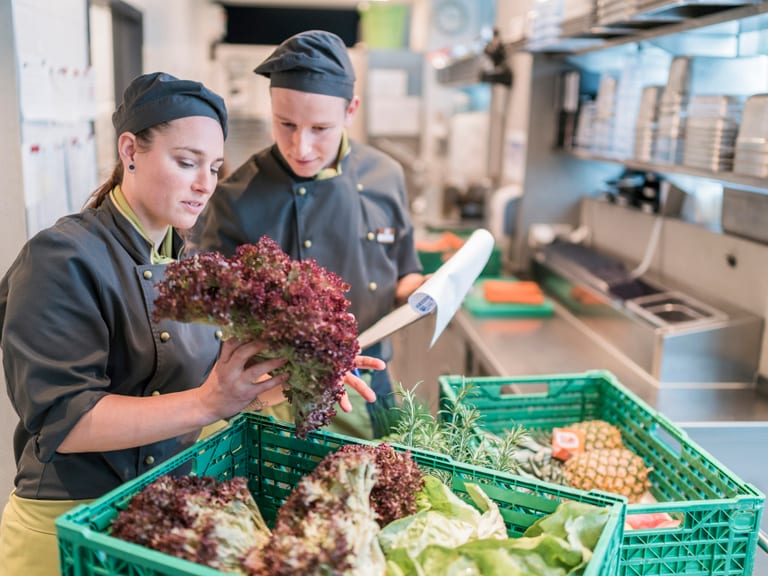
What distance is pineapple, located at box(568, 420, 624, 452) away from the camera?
1856mm

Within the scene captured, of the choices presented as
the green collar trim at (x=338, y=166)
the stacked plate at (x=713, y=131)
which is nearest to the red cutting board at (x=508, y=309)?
the stacked plate at (x=713, y=131)

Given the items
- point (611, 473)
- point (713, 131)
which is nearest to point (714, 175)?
point (713, 131)

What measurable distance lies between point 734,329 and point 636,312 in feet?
1.25

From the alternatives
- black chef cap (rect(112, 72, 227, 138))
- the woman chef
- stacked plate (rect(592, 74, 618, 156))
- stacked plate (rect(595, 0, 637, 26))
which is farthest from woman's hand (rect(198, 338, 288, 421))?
stacked plate (rect(592, 74, 618, 156))

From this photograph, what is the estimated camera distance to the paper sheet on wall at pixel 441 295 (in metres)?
1.44

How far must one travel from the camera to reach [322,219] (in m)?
2.08

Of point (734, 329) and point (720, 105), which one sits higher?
point (720, 105)

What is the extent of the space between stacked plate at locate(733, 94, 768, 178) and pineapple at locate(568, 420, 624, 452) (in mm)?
841

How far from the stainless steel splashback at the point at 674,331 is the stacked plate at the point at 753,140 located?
56cm

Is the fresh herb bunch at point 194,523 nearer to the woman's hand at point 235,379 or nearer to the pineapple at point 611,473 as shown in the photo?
the woman's hand at point 235,379

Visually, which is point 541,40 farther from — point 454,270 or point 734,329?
point 454,270

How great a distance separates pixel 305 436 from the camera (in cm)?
118

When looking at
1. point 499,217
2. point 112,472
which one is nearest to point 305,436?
point 112,472

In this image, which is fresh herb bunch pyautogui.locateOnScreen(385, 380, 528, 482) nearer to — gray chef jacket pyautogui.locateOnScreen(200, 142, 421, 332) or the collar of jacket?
the collar of jacket
